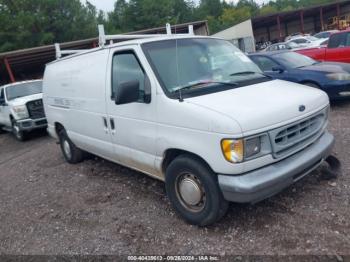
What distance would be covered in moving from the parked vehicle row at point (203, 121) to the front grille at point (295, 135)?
0.4 inches

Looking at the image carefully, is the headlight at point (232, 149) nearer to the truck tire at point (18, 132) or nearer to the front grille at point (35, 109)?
the front grille at point (35, 109)

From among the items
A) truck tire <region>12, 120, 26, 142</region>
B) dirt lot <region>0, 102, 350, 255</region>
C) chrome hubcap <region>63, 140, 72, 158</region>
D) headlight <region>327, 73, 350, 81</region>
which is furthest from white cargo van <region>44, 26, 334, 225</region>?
truck tire <region>12, 120, 26, 142</region>

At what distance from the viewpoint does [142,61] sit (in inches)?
163

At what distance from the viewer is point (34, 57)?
21719mm

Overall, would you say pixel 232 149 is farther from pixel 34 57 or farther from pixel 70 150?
pixel 34 57

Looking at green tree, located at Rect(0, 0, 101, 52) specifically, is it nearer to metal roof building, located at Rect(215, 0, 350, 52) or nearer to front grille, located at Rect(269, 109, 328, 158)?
metal roof building, located at Rect(215, 0, 350, 52)

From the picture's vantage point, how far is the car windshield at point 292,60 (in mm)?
8859

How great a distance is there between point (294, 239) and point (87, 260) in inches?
81.4

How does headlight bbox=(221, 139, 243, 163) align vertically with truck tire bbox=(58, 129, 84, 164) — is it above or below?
above

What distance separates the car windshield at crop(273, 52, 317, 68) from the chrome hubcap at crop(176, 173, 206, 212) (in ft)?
19.5

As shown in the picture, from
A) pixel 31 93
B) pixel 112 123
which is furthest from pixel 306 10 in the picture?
pixel 112 123

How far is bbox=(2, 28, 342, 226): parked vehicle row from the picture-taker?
3.38 m

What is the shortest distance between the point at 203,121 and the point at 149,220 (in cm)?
152

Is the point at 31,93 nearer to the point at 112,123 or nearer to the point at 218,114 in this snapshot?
the point at 112,123
